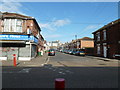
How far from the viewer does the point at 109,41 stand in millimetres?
25125

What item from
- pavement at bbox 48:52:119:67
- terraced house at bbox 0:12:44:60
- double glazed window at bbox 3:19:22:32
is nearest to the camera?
pavement at bbox 48:52:119:67

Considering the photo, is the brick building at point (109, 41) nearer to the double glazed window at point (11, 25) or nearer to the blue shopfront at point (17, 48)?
the blue shopfront at point (17, 48)

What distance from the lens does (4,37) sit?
1830cm

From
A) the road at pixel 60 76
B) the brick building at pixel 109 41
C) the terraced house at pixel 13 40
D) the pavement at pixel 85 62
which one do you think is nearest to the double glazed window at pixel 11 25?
the terraced house at pixel 13 40

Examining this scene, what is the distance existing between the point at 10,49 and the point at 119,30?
20.1m

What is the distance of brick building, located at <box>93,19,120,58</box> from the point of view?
22.3 meters

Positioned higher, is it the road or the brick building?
the brick building

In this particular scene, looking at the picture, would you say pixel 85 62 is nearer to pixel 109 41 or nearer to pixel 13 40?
pixel 109 41

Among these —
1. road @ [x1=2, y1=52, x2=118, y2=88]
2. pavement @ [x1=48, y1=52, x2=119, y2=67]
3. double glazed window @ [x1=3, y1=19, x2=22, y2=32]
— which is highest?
double glazed window @ [x1=3, y1=19, x2=22, y2=32]

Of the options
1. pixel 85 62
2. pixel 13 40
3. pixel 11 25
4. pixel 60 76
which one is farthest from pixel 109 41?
pixel 60 76

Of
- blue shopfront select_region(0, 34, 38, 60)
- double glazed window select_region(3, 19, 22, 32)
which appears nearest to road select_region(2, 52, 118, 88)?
blue shopfront select_region(0, 34, 38, 60)

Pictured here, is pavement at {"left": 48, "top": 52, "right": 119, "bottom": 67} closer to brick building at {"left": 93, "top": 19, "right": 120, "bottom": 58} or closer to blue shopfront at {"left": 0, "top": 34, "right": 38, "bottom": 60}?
brick building at {"left": 93, "top": 19, "right": 120, "bottom": 58}

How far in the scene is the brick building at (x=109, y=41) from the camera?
22297 millimetres

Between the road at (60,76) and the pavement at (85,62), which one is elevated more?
the road at (60,76)
